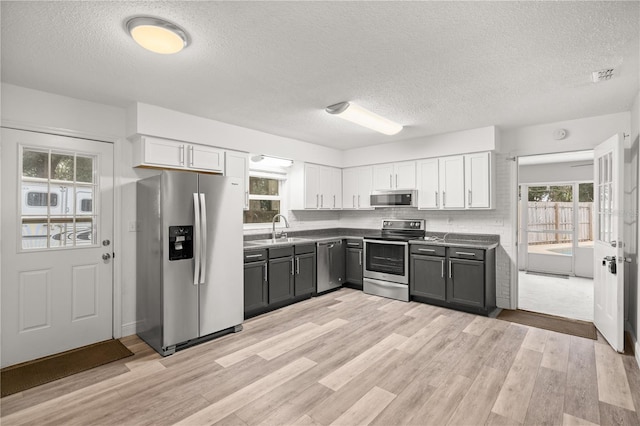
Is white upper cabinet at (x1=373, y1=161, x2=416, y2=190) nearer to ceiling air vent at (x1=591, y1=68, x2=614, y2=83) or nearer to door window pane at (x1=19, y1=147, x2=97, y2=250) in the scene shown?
ceiling air vent at (x1=591, y1=68, x2=614, y2=83)

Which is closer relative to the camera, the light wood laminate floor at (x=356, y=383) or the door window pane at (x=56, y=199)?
the light wood laminate floor at (x=356, y=383)

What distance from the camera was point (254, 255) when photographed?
4.08m

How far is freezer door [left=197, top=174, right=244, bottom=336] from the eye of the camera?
3326 mm

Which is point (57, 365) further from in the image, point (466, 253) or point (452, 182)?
point (452, 182)

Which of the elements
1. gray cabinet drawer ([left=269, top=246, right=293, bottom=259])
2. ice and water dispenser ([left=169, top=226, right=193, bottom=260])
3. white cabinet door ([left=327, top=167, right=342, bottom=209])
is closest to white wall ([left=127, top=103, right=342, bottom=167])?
white cabinet door ([left=327, top=167, right=342, bottom=209])

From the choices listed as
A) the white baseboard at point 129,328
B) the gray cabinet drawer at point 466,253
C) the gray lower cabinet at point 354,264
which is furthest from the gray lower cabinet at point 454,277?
the white baseboard at point 129,328

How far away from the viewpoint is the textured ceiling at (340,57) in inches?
73.6

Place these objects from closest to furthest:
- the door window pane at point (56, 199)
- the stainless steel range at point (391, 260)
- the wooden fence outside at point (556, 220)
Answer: the door window pane at point (56, 199) < the stainless steel range at point (391, 260) < the wooden fence outside at point (556, 220)

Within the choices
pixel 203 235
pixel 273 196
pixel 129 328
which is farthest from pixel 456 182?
pixel 129 328

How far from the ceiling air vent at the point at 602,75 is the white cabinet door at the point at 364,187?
10.7 feet

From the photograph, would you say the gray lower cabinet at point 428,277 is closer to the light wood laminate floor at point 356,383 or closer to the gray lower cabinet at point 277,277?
the light wood laminate floor at point 356,383

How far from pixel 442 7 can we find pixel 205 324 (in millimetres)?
3332

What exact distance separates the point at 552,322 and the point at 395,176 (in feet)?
9.35

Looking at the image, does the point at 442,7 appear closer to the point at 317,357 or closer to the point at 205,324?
the point at 317,357
